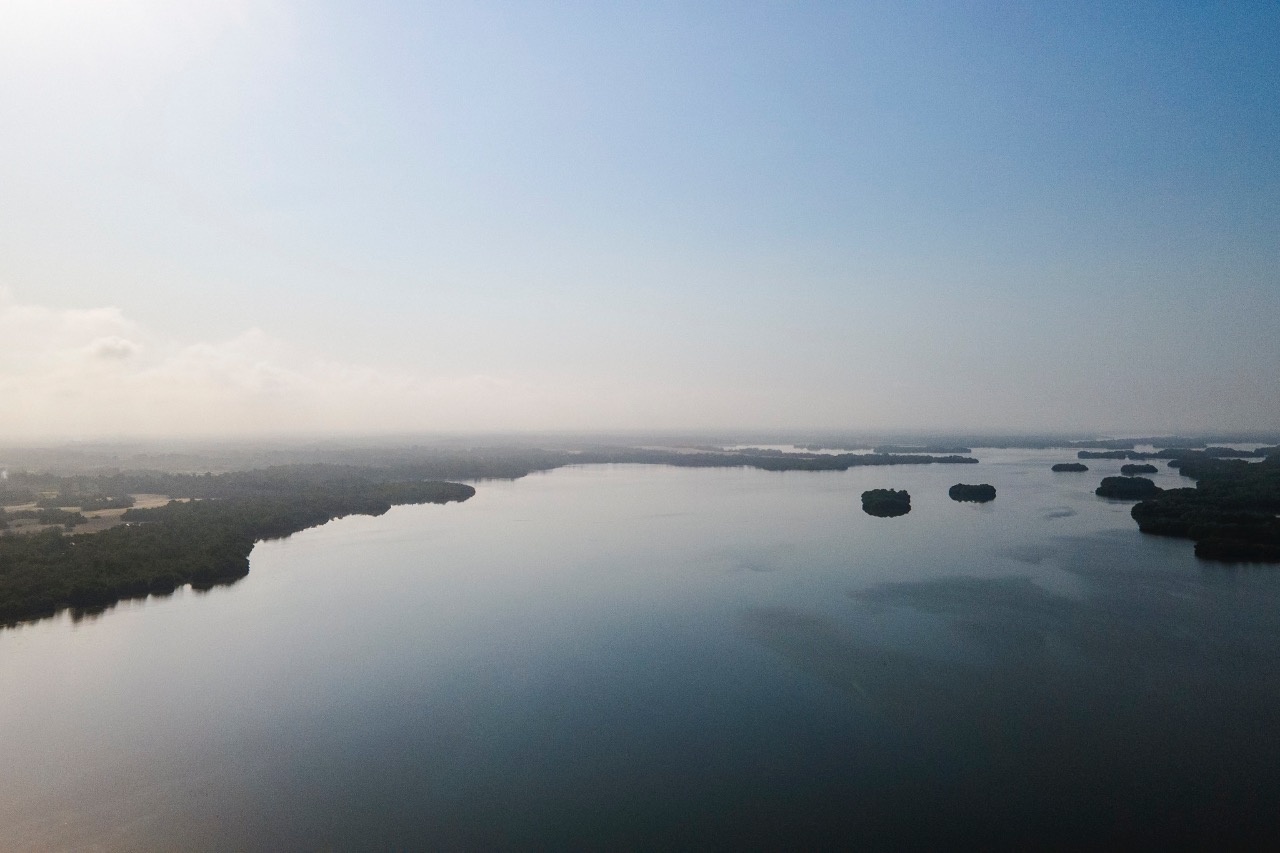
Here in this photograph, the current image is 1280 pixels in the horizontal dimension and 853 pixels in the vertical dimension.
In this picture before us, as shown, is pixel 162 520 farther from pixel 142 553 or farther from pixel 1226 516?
pixel 1226 516

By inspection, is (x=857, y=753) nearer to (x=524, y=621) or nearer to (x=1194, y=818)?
(x=1194, y=818)

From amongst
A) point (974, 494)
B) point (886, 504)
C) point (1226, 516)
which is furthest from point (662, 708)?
point (974, 494)

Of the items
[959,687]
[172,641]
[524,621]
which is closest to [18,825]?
[172,641]

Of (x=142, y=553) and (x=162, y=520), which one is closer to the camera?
(x=142, y=553)

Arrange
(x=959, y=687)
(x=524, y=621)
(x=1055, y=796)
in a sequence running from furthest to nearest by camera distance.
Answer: (x=524, y=621)
(x=959, y=687)
(x=1055, y=796)

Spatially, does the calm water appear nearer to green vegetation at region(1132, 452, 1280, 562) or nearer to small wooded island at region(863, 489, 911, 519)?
green vegetation at region(1132, 452, 1280, 562)

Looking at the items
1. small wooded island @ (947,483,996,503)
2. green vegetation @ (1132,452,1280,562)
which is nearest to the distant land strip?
small wooded island @ (947,483,996,503)

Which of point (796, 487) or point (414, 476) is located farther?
point (414, 476)
